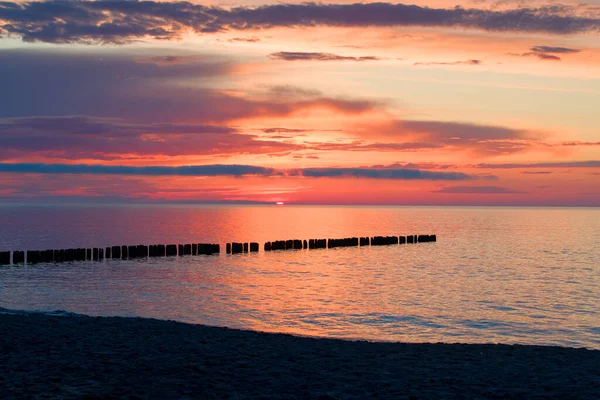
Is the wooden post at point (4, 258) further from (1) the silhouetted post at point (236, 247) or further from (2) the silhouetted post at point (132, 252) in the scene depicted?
(1) the silhouetted post at point (236, 247)

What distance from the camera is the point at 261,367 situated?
12602mm

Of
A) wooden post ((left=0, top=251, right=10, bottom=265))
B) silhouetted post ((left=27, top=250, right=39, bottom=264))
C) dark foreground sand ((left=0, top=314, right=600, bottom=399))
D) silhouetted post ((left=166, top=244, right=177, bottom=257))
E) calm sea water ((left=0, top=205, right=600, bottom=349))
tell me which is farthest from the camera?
silhouetted post ((left=166, top=244, right=177, bottom=257))

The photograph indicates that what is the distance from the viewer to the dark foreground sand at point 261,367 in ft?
35.0

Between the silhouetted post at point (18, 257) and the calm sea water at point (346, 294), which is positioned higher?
the silhouetted post at point (18, 257)

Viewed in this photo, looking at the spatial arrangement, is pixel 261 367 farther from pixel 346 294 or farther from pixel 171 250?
pixel 171 250

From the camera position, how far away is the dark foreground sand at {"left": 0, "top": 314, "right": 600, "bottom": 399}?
10.7 metres

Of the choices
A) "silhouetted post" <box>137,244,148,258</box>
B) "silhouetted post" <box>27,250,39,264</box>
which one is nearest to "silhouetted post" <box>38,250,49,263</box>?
"silhouetted post" <box>27,250,39,264</box>

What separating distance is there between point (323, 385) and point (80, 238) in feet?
231

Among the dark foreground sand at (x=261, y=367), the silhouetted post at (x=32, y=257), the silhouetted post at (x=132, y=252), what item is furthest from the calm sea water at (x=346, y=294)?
the dark foreground sand at (x=261, y=367)

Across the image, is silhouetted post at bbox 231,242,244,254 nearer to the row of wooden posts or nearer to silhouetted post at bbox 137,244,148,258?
the row of wooden posts

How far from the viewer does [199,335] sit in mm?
16453

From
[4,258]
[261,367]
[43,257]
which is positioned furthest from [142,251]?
[261,367]

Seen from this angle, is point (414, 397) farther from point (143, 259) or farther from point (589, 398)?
point (143, 259)

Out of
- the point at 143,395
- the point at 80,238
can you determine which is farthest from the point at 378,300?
the point at 80,238
